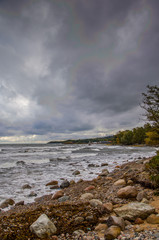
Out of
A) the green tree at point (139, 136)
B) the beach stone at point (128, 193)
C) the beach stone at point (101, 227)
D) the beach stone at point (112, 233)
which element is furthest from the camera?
the green tree at point (139, 136)

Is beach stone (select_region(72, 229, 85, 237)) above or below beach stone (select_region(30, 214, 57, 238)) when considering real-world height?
below

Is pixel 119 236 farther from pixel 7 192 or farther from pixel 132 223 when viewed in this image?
pixel 7 192

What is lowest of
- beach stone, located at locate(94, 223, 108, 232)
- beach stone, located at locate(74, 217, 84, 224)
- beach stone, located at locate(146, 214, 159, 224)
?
beach stone, located at locate(74, 217, 84, 224)

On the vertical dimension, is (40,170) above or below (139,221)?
below

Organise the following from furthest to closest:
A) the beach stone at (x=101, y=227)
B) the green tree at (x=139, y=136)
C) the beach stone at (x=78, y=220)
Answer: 1. the green tree at (x=139, y=136)
2. the beach stone at (x=78, y=220)
3. the beach stone at (x=101, y=227)

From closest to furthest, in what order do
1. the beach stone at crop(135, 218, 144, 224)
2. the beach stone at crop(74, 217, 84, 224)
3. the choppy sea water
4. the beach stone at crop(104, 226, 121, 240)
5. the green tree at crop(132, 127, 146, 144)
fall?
the beach stone at crop(104, 226, 121, 240) < the beach stone at crop(135, 218, 144, 224) < the beach stone at crop(74, 217, 84, 224) < the choppy sea water < the green tree at crop(132, 127, 146, 144)

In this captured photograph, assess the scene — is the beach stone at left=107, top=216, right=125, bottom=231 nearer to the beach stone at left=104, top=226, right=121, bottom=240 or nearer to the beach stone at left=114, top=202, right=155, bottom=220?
the beach stone at left=104, top=226, right=121, bottom=240

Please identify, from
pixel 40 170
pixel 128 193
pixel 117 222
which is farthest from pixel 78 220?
pixel 40 170

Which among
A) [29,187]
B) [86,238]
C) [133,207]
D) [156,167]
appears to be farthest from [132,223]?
[29,187]

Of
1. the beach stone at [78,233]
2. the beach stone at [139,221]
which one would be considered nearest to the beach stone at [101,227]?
the beach stone at [78,233]

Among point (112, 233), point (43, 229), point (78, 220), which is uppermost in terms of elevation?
point (112, 233)

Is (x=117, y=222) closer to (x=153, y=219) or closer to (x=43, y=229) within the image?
(x=153, y=219)

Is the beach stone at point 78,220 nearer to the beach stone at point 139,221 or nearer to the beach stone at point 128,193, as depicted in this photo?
the beach stone at point 139,221

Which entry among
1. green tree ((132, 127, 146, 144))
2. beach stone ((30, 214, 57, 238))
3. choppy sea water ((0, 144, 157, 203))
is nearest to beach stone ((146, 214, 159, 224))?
beach stone ((30, 214, 57, 238))
